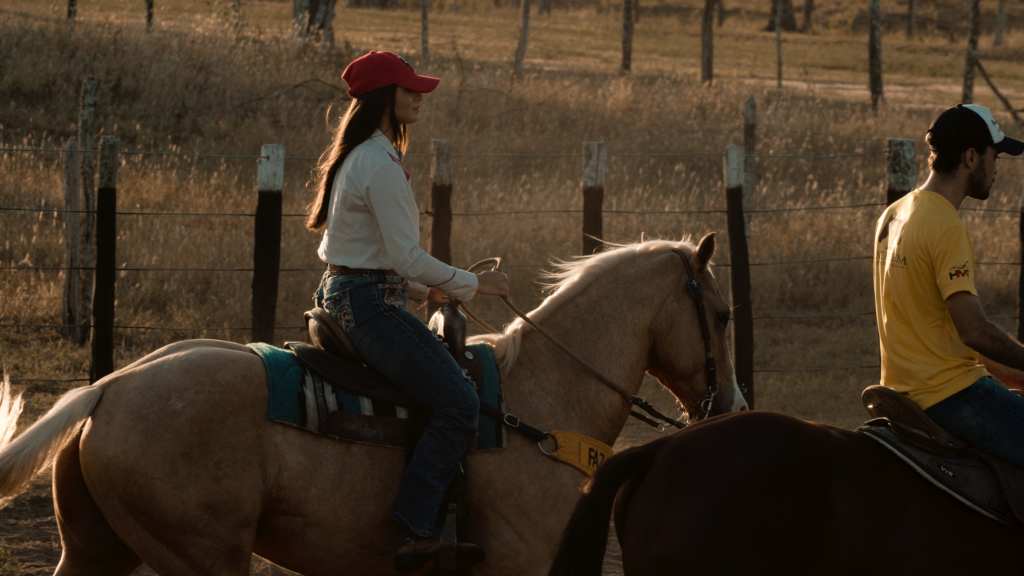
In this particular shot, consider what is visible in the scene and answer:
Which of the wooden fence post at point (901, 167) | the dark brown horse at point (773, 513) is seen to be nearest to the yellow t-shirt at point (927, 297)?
the dark brown horse at point (773, 513)

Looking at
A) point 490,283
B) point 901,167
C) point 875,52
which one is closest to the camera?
point 490,283

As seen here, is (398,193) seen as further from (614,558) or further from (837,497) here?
(614,558)

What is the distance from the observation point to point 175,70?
15109 millimetres

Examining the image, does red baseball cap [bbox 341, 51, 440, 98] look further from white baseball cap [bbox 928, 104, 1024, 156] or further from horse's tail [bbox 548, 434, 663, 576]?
white baseball cap [bbox 928, 104, 1024, 156]

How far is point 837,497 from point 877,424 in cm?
49

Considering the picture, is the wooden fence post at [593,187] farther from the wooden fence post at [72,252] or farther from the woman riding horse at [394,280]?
the wooden fence post at [72,252]

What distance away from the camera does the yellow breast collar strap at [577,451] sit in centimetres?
342

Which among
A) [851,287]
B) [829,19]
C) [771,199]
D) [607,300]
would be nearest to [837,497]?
[607,300]

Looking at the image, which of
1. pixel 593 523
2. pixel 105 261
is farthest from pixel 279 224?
pixel 593 523

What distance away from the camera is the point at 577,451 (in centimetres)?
346

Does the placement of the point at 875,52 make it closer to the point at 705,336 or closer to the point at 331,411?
the point at 705,336

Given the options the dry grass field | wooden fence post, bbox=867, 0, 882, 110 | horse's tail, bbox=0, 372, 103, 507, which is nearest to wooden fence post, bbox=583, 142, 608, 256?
the dry grass field

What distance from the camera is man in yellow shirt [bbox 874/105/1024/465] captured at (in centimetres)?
295

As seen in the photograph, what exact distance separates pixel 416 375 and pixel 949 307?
186cm
